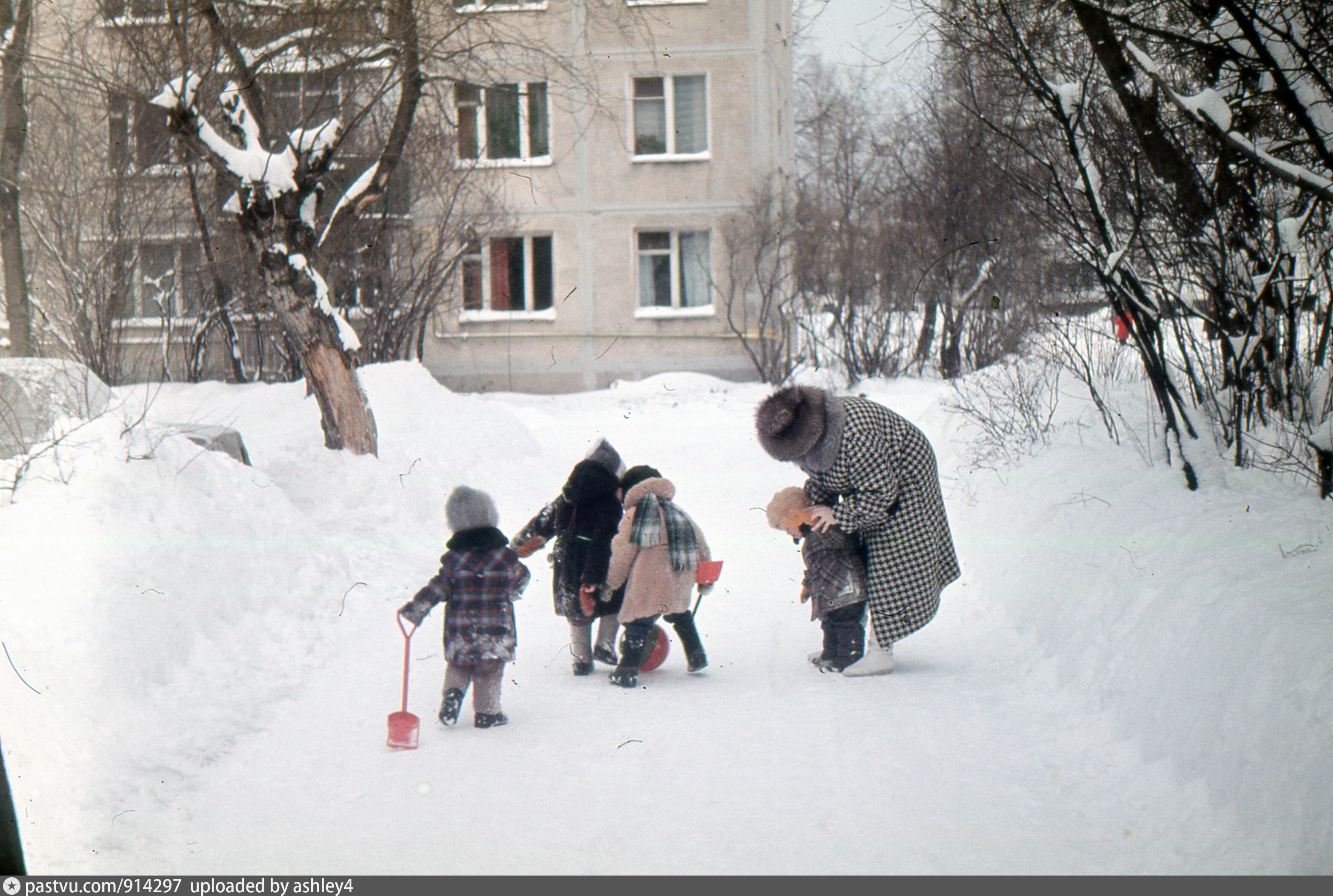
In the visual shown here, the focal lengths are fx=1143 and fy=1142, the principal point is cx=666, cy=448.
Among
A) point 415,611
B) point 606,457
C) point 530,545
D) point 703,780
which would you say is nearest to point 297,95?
point 606,457

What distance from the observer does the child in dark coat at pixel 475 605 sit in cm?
522

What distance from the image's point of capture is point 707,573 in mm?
5992

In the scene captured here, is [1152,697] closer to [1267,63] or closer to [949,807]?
[949,807]

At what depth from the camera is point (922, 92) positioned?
28.5 ft

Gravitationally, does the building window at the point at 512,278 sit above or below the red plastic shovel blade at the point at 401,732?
above

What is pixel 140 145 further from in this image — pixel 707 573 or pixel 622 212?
pixel 707 573

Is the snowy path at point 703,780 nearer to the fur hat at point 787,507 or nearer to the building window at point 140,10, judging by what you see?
the fur hat at point 787,507

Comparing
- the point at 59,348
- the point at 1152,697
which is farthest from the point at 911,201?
the point at 1152,697

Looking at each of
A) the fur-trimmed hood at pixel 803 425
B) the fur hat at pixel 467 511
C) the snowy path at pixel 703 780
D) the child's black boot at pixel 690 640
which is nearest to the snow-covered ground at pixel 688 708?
the snowy path at pixel 703 780

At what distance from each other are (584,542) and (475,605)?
100 cm

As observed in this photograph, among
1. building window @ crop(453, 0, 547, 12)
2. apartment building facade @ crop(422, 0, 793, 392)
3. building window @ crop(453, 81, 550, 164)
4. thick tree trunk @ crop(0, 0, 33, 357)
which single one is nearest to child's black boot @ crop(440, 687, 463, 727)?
building window @ crop(453, 0, 547, 12)

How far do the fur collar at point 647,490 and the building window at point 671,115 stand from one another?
19243 mm

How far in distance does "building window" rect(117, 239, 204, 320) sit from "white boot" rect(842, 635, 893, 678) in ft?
48.9
